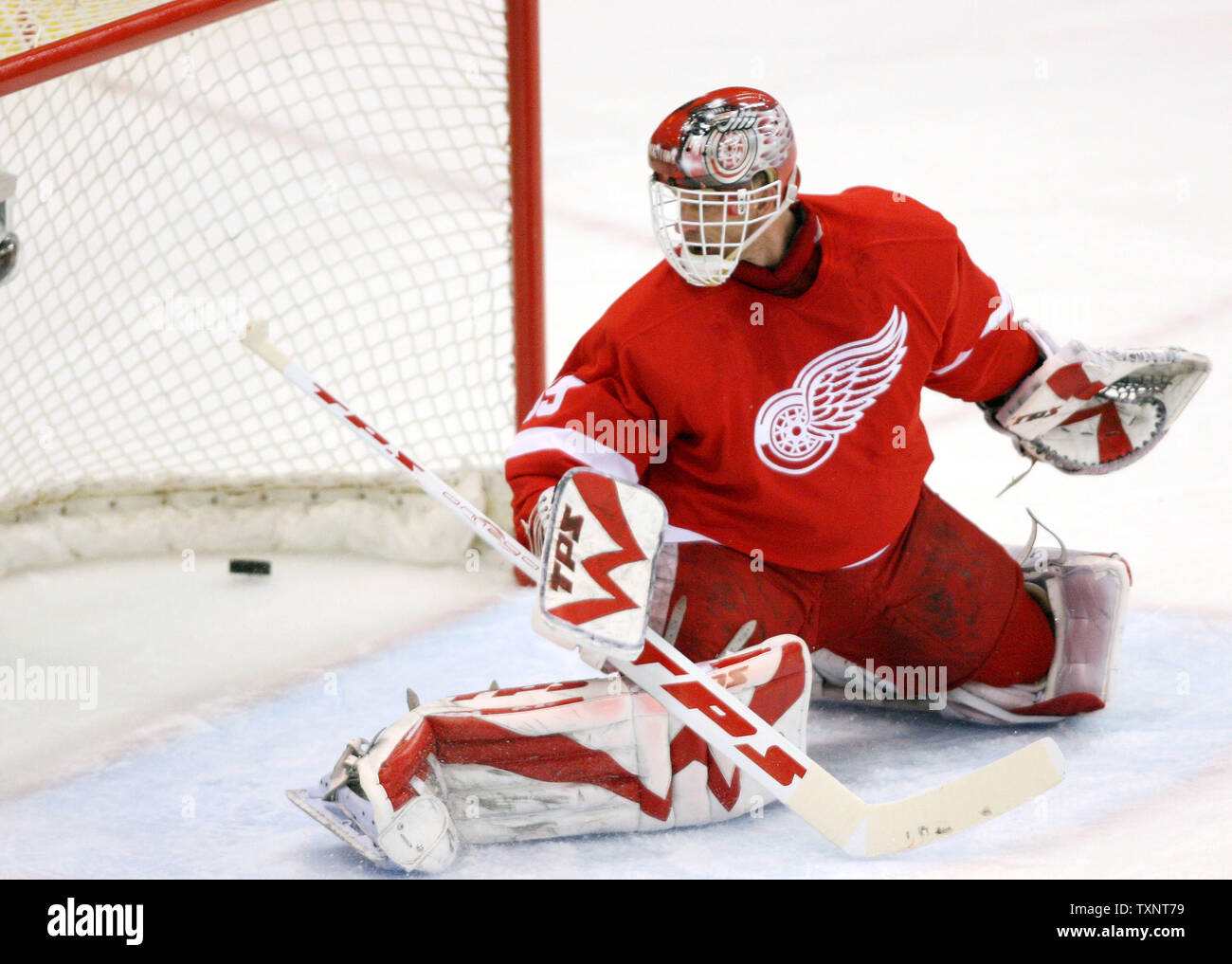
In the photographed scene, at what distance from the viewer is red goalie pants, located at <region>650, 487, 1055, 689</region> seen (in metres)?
1.81

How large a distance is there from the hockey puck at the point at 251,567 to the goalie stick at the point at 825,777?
3.44 feet

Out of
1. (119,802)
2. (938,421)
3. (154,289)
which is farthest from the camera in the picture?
(154,289)

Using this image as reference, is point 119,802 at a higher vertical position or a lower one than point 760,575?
lower

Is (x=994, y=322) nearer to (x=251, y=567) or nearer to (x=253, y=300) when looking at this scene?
(x=251, y=567)

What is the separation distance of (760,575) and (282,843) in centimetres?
64

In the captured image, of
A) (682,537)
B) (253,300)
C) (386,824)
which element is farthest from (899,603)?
(253,300)

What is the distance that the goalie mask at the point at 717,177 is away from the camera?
5.34ft

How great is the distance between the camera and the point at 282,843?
66.6 inches

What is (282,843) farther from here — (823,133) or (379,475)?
(823,133)

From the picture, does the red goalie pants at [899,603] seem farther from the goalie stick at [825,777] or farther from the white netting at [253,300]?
the white netting at [253,300]

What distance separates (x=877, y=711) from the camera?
6.70 ft

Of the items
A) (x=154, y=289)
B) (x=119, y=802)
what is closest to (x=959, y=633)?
(x=119, y=802)

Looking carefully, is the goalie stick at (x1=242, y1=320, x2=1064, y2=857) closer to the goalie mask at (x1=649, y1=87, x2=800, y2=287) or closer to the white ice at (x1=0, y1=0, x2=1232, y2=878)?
the white ice at (x1=0, y1=0, x2=1232, y2=878)

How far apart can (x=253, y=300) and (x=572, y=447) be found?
1669 mm
